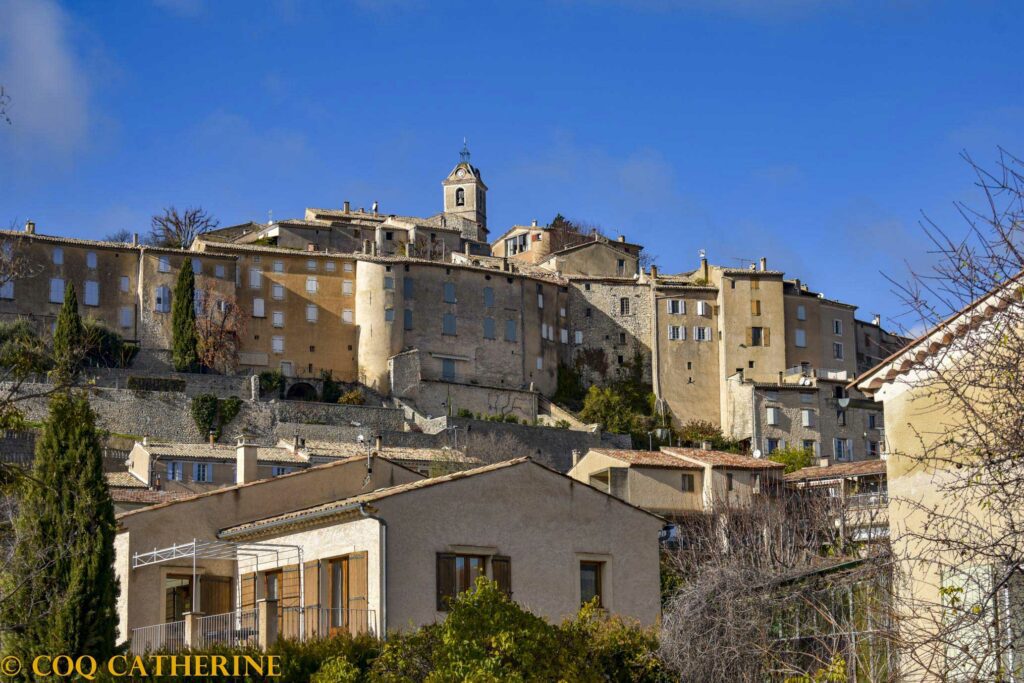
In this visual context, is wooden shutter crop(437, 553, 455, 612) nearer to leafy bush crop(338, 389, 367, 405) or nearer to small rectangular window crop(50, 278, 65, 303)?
leafy bush crop(338, 389, 367, 405)

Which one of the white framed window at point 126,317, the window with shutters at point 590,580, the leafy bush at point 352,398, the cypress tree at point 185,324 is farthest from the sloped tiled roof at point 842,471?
the white framed window at point 126,317

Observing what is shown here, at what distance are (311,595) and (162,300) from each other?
61.5 metres

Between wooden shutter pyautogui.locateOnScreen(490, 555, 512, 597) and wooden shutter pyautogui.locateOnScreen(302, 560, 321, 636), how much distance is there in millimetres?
3264

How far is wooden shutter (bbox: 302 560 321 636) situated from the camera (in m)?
27.6

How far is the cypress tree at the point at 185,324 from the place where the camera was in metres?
84.1

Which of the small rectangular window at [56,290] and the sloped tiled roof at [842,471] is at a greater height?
the small rectangular window at [56,290]

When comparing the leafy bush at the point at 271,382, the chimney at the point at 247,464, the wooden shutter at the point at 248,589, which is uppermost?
the leafy bush at the point at 271,382

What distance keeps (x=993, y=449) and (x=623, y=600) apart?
718 inches

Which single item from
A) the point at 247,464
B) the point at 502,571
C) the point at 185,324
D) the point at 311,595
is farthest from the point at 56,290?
the point at 502,571

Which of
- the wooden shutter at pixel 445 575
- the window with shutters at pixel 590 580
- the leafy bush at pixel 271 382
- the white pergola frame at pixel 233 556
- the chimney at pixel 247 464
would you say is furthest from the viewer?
the leafy bush at pixel 271 382

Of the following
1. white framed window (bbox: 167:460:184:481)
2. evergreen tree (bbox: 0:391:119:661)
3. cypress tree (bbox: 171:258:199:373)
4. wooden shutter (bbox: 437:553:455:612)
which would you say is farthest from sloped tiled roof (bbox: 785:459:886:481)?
evergreen tree (bbox: 0:391:119:661)

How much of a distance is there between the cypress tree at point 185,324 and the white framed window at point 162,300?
632 mm

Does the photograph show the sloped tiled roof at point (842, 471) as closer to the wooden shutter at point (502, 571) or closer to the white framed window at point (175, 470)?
the white framed window at point (175, 470)

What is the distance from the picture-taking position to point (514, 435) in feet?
265
